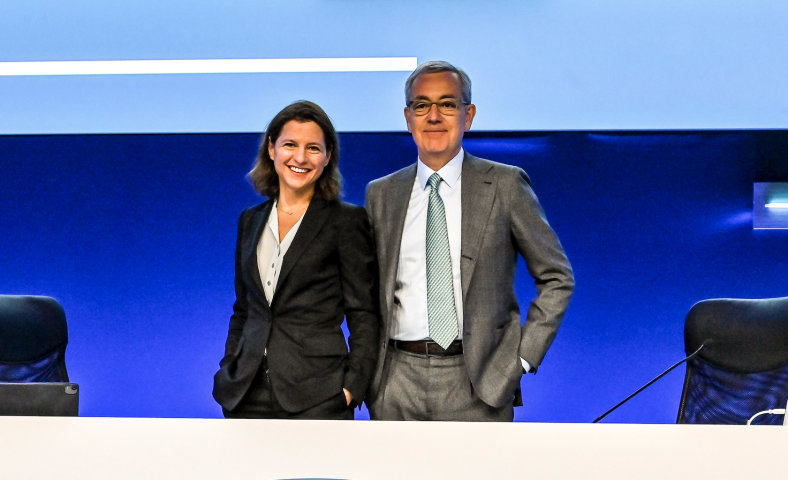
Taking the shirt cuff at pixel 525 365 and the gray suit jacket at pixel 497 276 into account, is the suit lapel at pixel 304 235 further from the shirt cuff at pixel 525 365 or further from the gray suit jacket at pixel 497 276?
the shirt cuff at pixel 525 365

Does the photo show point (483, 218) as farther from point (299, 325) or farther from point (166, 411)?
point (166, 411)

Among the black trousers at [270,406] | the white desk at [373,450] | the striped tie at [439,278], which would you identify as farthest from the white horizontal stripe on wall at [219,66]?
the white desk at [373,450]

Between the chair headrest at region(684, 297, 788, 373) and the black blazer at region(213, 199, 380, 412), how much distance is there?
46.4 inches

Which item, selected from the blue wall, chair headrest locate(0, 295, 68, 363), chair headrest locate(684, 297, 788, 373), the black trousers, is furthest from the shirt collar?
chair headrest locate(0, 295, 68, 363)

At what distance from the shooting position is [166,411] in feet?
11.9

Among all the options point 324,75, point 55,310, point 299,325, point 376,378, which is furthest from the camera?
point 324,75

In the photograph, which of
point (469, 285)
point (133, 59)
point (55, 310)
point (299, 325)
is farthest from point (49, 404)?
point (133, 59)

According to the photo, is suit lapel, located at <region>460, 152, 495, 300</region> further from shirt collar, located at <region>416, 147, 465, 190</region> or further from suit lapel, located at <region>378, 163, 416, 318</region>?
suit lapel, located at <region>378, 163, 416, 318</region>

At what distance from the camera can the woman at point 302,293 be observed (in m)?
1.96

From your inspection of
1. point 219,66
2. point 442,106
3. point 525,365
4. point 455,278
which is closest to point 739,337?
point 525,365

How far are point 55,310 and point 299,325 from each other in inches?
51.9

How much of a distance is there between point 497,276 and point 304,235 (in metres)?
0.57

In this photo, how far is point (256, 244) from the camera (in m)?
2.07

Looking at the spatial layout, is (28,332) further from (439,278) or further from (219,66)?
(439,278)
